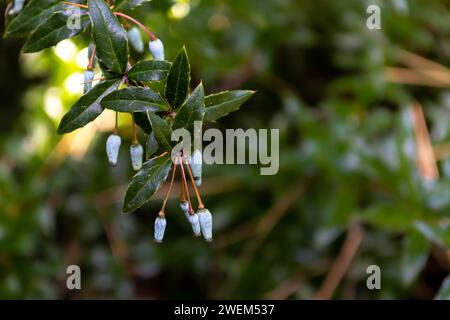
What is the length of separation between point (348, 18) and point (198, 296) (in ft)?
3.36

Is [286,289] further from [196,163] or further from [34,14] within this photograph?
[34,14]

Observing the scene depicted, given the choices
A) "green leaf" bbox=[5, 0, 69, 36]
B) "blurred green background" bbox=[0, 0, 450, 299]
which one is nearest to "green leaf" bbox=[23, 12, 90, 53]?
"green leaf" bbox=[5, 0, 69, 36]

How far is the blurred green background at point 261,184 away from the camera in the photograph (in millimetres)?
1497

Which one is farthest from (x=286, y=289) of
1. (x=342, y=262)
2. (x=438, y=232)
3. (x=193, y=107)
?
(x=193, y=107)

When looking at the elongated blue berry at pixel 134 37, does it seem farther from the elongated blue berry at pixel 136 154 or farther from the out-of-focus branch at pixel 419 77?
the out-of-focus branch at pixel 419 77

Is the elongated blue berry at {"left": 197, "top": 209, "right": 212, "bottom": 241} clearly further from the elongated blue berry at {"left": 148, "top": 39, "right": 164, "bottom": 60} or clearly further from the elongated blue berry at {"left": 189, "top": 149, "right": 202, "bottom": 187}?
the elongated blue berry at {"left": 148, "top": 39, "right": 164, "bottom": 60}

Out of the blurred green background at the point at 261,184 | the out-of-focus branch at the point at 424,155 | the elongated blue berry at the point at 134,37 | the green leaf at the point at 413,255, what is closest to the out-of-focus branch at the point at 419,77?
the blurred green background at the point at 261,184

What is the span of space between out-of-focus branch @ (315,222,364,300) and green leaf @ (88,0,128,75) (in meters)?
0.96

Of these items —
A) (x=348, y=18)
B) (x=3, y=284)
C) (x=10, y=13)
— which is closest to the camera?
(x=10, y=13)

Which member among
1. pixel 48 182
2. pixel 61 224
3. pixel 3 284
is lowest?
pixel 3 284

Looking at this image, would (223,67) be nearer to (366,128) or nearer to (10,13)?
(366,128)

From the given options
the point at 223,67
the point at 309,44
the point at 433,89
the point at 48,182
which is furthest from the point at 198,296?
the point at 433,89

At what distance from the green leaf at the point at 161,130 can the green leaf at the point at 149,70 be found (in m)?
0.07

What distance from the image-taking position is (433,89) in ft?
6.48
